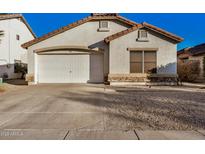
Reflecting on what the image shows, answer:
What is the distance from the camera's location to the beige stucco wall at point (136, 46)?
13.2 m

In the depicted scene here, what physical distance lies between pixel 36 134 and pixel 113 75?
9738mm

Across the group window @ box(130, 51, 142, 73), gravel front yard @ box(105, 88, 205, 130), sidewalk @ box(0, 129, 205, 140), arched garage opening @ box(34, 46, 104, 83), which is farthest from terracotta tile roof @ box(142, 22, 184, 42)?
sidewalk @ box(0, 129, 205, 140)

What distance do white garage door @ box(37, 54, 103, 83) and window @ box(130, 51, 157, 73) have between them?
260cm

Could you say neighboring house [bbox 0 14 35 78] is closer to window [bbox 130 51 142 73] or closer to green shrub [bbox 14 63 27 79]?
green shrub [bbox 14 63 27 79]

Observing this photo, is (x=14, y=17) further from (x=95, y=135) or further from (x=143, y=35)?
(x=95, y=135)

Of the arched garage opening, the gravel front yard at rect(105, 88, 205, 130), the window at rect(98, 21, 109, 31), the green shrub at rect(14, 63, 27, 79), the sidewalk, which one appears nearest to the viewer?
the sidewalk

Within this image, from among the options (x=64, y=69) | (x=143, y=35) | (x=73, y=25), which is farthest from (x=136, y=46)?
(x=64, y=69)

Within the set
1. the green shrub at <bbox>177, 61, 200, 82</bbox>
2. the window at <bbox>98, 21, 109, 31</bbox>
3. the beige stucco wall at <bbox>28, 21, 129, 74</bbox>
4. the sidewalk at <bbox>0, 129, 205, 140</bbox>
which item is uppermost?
the window at <bbox>98, 21, 109, 31</bbox>

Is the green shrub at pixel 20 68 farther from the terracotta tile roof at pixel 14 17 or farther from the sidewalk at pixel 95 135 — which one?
the sidewalk at pixel 95 135

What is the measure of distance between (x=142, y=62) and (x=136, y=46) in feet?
4.21

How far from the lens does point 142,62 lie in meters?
13.3

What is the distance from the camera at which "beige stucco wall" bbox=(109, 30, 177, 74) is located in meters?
13.2
